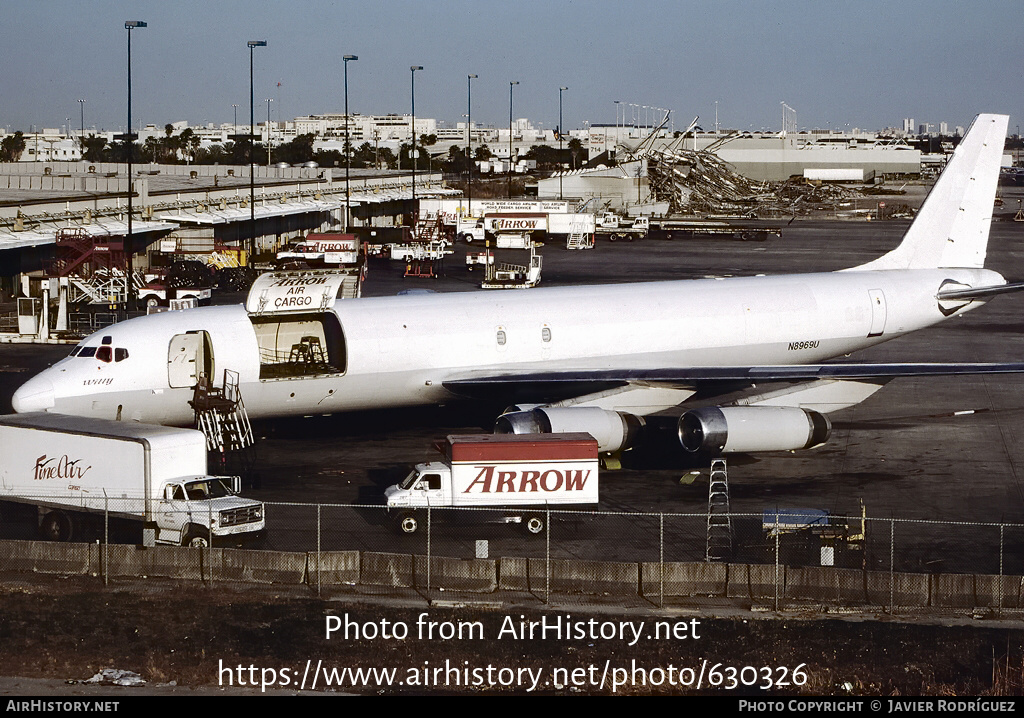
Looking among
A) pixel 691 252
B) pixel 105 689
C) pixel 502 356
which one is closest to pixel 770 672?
pixel 105 689

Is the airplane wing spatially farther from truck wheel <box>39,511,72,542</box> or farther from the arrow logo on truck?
truck wheel <box>39,511,72,542</box>

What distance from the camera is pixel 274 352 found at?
40.2m

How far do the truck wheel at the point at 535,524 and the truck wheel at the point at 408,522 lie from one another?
8.54ft

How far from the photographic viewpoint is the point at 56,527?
1165 inches

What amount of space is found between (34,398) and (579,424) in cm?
1477

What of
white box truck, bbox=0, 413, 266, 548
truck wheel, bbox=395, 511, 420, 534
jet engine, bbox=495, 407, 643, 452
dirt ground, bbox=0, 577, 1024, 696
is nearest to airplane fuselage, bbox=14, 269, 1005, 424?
white box truck, bbox=0, 413, 266, 548

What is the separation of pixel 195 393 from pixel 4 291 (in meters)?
44.1

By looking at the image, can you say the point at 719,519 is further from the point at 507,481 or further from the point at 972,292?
the point at 972,292

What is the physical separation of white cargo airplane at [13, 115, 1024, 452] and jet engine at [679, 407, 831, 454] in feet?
0.15

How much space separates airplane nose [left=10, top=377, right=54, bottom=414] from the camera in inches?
1368

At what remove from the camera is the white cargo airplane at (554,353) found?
36.0m

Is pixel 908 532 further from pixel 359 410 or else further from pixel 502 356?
pixel 359 410

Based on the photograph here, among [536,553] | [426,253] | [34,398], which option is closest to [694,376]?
[536,553]

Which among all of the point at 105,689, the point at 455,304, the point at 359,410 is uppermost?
the point at 455,304
